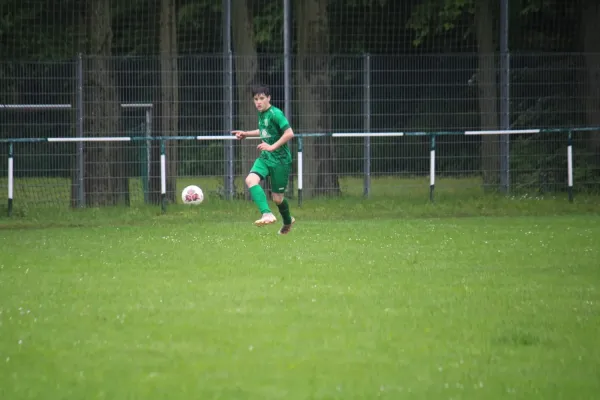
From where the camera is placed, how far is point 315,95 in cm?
2205

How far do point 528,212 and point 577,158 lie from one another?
366 cm

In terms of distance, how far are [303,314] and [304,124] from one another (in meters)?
14.3

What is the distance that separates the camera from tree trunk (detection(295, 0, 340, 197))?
69.8 feet

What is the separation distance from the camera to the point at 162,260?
11781mm

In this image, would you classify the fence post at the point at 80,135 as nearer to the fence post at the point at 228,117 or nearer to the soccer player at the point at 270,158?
the fence post at the point at 228,117

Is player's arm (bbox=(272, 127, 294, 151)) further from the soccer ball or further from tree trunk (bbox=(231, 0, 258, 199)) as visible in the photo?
tree trunk (bbox=(231, 0, 258, 199))

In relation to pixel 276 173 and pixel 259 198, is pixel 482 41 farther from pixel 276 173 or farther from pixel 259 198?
pixel 259 198

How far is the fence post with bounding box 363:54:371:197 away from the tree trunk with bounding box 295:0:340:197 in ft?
1.95

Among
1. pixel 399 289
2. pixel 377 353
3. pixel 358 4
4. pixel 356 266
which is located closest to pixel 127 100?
pixel 358 4

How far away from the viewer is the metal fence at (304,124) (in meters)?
20.4

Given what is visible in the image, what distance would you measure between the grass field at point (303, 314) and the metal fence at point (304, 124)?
524 cm

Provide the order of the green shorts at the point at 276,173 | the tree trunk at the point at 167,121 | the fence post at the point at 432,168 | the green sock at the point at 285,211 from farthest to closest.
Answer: the tree trunk at the point at 167,121 → the fence post at the point at 432,168 → the green sock at the point at 285,211 → the green shorts at the point at 276,173

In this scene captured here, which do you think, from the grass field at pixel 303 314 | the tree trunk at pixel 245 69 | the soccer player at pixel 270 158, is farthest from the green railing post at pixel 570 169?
the soccer player at pixel 270 158

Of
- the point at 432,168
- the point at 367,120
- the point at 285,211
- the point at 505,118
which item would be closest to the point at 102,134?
the point at 367,120
